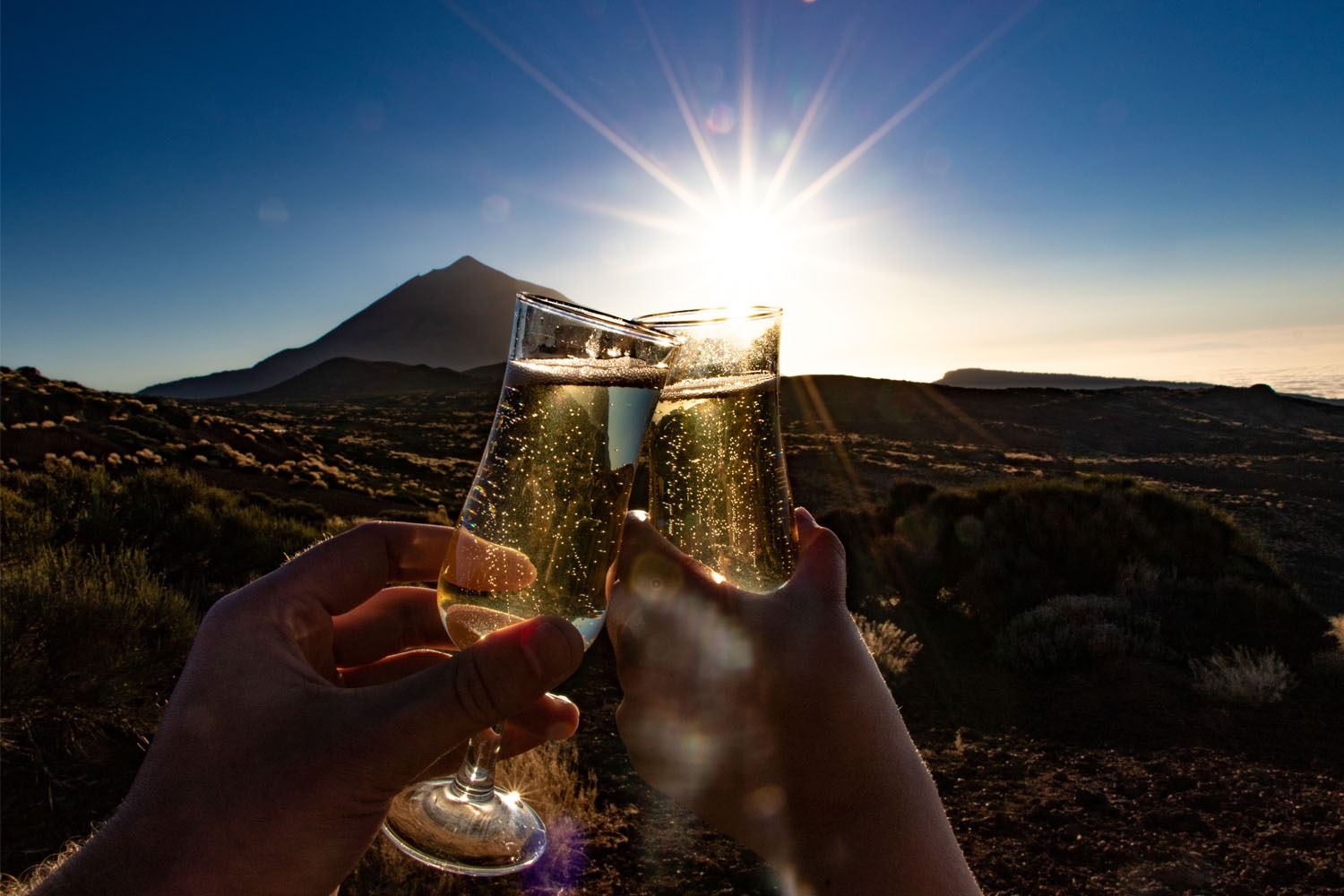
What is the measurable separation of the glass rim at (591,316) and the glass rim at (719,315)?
0.88ft

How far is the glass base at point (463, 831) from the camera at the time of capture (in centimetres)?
171

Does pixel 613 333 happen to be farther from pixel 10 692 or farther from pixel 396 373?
pixel 396 373

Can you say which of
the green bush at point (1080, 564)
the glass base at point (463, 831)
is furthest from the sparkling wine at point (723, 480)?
the green bush at point (1080, 564)

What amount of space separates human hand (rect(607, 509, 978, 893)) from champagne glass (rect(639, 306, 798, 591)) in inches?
3.0

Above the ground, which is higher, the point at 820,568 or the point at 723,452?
the point at 723,452

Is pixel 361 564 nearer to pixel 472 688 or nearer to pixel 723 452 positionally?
pixel 472 688

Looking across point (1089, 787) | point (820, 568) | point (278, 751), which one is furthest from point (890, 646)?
point (278, 751)

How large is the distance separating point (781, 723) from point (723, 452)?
0.57 metres

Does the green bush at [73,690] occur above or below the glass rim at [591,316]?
below

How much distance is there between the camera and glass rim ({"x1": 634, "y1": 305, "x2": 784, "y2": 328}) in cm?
171

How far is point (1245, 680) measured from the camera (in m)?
5.83

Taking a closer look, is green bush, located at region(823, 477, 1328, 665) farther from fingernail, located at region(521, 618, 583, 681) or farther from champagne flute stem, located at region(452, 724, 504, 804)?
fingernail, located at region(521, 618, 583, 681)

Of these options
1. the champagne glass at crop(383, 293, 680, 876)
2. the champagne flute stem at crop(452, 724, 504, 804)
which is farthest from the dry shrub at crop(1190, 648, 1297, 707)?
the champagne glass at crop(383, 293, 680, 876)

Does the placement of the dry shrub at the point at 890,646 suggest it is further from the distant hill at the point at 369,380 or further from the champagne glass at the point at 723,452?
the distant hill at the point at 369,380
